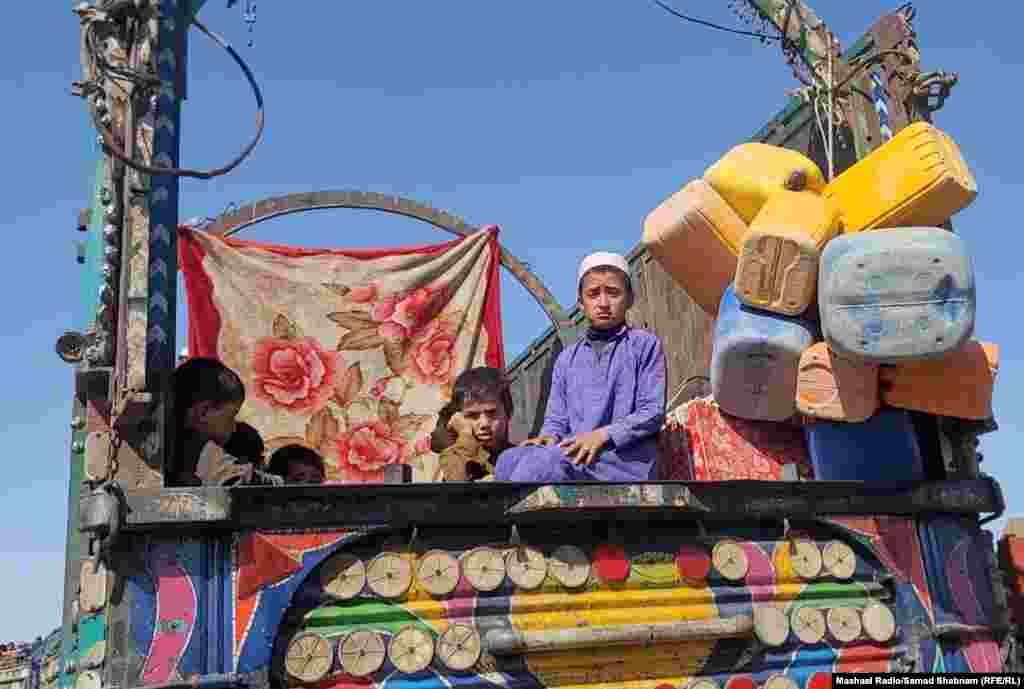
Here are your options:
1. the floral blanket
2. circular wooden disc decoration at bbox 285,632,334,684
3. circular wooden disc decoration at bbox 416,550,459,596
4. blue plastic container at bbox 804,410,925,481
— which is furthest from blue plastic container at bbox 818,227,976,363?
the floral blanket

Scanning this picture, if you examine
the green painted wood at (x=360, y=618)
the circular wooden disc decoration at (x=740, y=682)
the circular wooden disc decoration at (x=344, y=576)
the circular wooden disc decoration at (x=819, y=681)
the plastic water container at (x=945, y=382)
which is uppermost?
the plastic water container at (x=945, y=382)

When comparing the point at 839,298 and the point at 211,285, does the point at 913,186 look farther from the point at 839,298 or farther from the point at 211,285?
the point at 211,285

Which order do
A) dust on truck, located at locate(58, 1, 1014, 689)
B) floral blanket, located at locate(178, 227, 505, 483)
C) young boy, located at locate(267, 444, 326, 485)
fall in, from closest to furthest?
1. dust on truck, located at locate(58, 1, 1014, 689)
2. young boy, located at locate(267, 444, 326, 485)
3. floral blanket, located at locate(178, 227, 505, 483)

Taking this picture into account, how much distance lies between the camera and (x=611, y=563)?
2699mm

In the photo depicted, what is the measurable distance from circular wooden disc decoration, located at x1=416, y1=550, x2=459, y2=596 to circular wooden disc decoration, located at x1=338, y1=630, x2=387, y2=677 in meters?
0.17

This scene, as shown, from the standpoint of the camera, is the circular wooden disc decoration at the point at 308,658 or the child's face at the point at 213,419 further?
the child's face at the point at 213,419

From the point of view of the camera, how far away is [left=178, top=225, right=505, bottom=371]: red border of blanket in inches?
199

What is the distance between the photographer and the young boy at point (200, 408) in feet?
9.04

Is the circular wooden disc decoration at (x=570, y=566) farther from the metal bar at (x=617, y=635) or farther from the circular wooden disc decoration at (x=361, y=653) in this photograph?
the circular wooden disc decoration at (x=361, y=653)

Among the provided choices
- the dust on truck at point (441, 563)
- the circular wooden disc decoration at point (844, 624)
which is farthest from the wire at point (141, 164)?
the circular wooden disc decoration at point (844, 624)

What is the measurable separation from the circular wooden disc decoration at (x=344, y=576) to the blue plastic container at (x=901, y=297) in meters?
1.35

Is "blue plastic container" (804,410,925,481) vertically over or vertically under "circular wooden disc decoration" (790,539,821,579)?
over

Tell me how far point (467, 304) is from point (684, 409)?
2.25 meters

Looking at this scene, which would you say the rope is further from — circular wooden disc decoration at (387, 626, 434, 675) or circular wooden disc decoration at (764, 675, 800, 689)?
circular wooden disc decoration at (387, 626, 434, 675)
